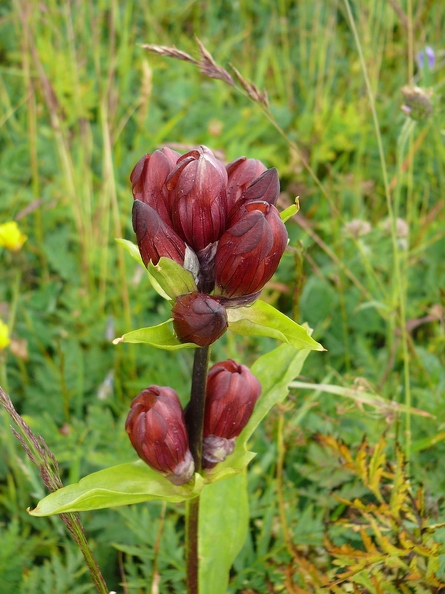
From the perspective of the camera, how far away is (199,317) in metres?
→ 0.86

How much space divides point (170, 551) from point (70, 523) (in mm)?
456

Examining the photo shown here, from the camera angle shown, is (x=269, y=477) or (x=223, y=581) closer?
(x=223, y=581)

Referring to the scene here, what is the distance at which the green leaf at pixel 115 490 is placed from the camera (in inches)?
36.0

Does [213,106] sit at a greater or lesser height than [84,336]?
greater

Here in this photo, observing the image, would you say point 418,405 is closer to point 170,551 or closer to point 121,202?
point 170,551

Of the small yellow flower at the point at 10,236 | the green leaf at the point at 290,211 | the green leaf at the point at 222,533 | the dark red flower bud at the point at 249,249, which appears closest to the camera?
the dark red flower bud at the point at 249,249

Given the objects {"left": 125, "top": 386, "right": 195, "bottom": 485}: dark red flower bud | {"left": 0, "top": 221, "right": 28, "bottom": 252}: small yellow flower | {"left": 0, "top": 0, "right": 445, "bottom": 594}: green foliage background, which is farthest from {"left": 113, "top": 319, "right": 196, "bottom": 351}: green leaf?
{"left": 0, "top": 221, "right": 28, "bottom": 252}: small yellow flower

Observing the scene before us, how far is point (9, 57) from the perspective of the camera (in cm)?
263

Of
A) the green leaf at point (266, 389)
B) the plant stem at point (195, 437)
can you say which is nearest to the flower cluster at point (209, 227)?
the plant stem at point (195, 437)

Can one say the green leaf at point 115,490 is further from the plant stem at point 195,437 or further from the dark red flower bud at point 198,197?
the dark red flower bud at point 198,197

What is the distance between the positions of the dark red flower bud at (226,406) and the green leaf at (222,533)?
0.16m

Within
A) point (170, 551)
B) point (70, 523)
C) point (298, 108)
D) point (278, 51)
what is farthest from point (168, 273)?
point (278, 51)

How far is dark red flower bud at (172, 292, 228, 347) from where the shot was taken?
856mm

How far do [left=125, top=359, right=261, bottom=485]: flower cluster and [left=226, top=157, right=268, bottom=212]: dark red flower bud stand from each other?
0.32 m
